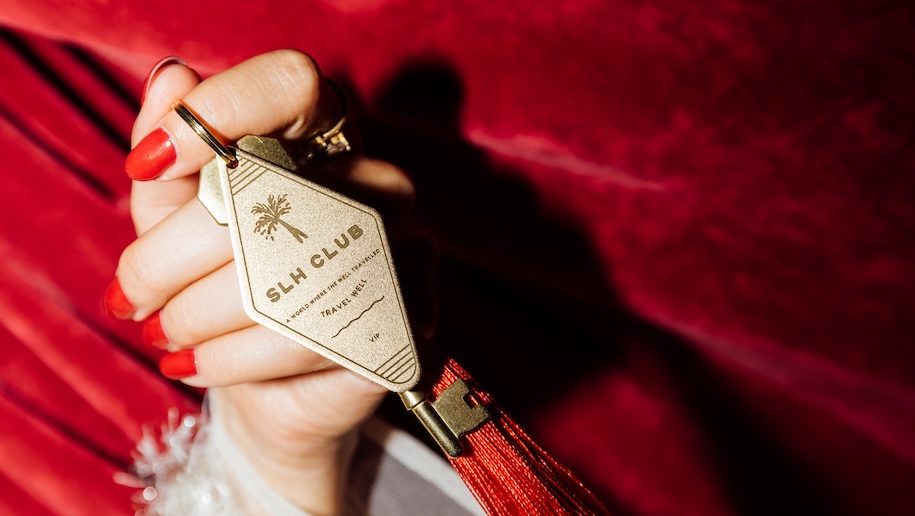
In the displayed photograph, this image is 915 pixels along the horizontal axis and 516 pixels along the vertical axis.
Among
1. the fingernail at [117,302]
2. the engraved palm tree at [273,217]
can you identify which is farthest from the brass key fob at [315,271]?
the fingernail at [117,302]

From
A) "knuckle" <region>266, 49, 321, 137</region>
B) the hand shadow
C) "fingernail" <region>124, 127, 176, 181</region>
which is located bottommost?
"fingernail" <region>124, 127, 176, 181</region>

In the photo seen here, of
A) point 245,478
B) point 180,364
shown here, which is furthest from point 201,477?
point 180,364

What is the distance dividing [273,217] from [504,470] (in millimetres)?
281

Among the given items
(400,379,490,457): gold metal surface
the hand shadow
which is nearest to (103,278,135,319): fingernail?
(400,379,490,457): gold metal surface

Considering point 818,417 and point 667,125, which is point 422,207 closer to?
point 667,125

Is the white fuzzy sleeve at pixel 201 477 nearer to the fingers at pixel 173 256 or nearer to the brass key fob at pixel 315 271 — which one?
the fingers at pixel 173 256

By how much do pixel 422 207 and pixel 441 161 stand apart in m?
0.09

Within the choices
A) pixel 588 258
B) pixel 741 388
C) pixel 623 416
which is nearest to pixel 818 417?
pixel 741 388

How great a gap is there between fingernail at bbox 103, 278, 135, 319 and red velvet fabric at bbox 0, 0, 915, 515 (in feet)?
1.22

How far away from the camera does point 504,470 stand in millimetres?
458

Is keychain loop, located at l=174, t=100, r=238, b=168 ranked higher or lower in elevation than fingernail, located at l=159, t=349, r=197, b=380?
higher

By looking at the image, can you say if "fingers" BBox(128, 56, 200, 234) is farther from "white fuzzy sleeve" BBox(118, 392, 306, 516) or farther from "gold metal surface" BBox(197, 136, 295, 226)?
"white fuzzy sleeve" BBox(118, 392, 306, 516)

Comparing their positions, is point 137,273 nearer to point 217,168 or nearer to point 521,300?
point 217,168

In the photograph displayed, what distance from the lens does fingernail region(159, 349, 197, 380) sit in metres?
0.57
